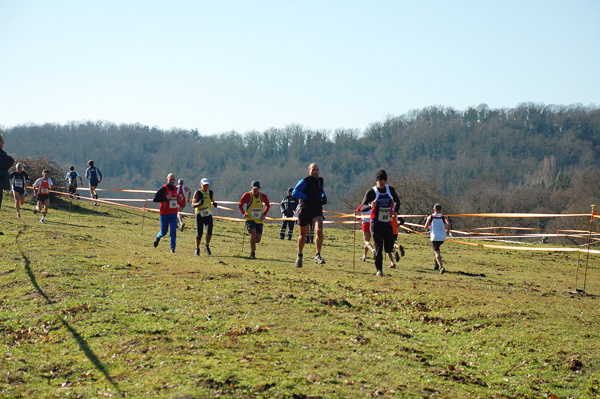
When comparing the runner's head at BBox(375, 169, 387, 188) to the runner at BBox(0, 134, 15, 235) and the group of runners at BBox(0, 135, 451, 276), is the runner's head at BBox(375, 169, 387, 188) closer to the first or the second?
the group of runners at BBox(0, 135, 451, 276)

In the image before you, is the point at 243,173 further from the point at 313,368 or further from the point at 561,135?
the point at 313,368

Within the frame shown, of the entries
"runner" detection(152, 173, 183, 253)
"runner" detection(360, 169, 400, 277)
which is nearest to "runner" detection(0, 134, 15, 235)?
"runner" detection(152, 173, 183, 253)

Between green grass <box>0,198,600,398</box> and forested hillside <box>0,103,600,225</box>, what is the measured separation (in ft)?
266

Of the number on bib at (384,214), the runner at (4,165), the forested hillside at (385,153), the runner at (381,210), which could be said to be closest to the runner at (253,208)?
the runner at (381,210)

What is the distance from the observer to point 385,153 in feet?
483

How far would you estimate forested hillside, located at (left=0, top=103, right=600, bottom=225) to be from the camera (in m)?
114

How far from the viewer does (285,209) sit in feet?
84.4

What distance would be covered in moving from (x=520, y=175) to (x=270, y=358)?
12401 cm

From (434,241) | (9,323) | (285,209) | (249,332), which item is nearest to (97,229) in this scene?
(285,209)

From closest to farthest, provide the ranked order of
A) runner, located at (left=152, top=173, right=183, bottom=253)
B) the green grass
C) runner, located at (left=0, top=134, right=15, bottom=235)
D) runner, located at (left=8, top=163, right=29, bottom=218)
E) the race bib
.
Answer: the green grass < runner, located at (left=0, top=134, right=15, bottom=235) < the race bib < runner, located at (left=152, top=173, right=183, bottom=253) < runner, located at (left=8, top=163, right=29, bottom=218)

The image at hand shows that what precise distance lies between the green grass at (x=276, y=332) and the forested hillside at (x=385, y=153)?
81.1m

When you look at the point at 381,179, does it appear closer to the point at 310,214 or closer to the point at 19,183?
the point at 310,214

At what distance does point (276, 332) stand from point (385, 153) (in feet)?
462

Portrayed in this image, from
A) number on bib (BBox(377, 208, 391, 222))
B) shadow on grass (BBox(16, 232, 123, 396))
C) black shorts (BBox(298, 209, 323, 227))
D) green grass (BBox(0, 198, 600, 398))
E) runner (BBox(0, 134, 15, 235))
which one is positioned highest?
runner (BBox(0, 134, 15, 235))
